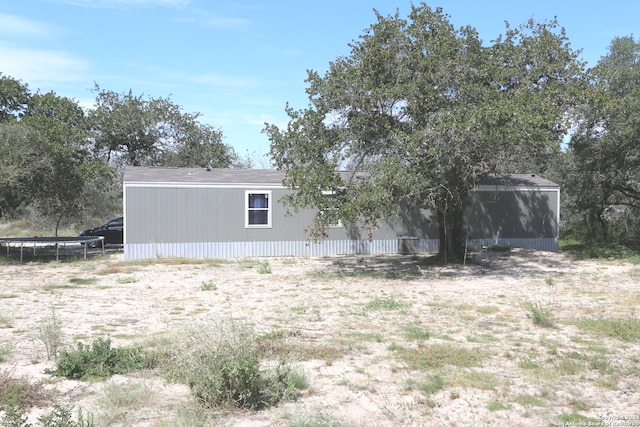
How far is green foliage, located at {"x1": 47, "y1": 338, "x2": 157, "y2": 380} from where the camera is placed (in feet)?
17.6

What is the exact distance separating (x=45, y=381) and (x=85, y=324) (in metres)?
2.74

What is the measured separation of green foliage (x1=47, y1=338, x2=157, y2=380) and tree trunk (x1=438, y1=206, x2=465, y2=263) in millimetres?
11879

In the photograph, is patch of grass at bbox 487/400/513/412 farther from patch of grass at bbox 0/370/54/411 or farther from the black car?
the black car

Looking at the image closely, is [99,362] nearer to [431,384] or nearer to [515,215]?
[431,384]

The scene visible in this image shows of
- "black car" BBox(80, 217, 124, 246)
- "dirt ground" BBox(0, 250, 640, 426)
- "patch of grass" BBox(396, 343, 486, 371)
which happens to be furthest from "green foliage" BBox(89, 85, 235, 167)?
"patch of grass" BBox(396, 343, 486, 371)

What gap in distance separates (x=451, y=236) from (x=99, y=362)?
1281 centimetres

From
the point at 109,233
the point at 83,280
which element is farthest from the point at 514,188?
the point at 109,233

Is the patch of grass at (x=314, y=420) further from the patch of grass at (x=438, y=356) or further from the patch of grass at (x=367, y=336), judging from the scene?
the patch of grass at (x=367, y=336)

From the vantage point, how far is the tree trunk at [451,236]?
1633 cm

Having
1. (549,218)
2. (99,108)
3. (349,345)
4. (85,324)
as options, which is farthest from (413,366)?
(99,108)

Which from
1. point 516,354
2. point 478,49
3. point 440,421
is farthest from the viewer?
point 478,49

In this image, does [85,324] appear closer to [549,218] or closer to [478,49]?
[478,49]

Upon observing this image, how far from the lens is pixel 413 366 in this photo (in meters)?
5.75

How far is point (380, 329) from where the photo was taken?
761cm
